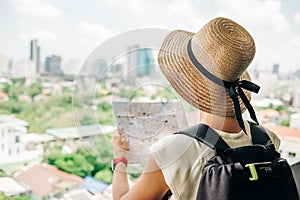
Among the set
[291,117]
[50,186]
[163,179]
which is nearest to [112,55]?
[163,179]

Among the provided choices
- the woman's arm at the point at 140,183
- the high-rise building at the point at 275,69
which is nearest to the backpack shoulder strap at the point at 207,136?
the woman's arm at the point at 140,183

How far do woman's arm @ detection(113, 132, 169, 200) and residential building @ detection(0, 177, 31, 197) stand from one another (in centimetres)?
36

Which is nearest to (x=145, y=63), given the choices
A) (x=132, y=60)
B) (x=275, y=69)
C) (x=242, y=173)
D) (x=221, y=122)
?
(x=132, y=60)

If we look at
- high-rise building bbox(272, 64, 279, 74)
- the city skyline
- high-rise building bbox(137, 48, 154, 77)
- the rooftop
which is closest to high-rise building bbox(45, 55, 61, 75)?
the city skyline

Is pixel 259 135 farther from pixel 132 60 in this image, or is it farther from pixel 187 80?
pixel 132 60

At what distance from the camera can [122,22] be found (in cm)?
125

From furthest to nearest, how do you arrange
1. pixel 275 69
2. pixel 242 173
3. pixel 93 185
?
pixel 275 69 < pixel 93 185 < pixel 242 173

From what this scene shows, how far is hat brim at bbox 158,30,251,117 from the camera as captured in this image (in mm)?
906

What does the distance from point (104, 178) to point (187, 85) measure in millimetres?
500

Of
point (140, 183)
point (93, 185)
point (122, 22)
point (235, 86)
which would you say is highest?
point (122, 22)

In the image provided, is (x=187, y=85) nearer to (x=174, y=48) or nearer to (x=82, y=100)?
(x=174, y=48)

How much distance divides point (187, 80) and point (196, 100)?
0.06 m

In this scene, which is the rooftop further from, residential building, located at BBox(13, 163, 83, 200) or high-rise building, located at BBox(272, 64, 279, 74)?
high-rise building, located at BBox(272, 64, 279, 74)

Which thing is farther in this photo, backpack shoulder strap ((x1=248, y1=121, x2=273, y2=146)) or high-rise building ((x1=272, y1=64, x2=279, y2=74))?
high-rise building ((x1=272, y1=64, x2=279, y2=74))
